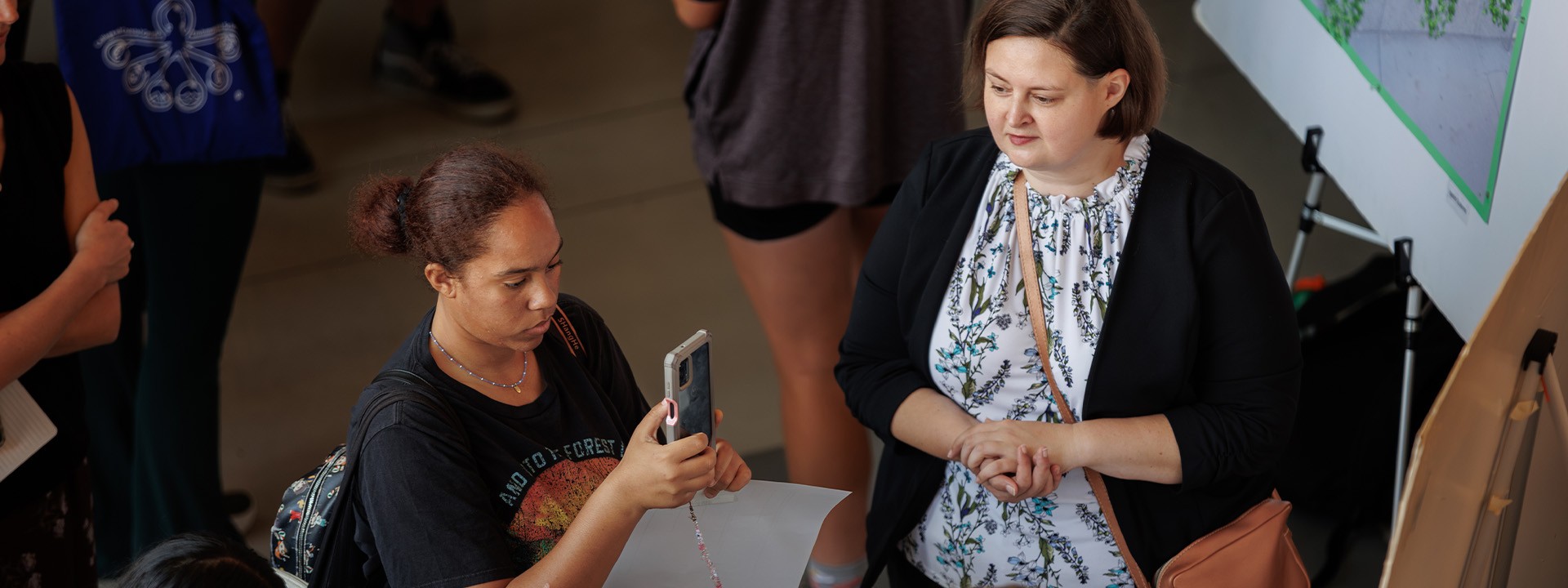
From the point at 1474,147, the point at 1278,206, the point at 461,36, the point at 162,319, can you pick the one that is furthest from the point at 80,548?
the point at 461,36

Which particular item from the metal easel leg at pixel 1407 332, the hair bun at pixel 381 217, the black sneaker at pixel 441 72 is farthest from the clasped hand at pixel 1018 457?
the black sneaker at pixel 441 72

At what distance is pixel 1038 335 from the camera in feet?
5.65

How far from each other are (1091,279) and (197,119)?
1.74 metres

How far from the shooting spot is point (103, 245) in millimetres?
2014

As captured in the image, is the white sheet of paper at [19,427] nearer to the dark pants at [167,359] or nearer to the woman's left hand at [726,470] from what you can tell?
the dark pants at [167,359]

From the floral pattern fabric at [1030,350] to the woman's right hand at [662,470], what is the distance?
490 mm

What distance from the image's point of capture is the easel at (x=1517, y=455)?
1.38 meters

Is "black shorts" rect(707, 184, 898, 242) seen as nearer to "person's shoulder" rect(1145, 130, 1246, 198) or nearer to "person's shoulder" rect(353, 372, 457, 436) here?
"person's shoulder" rect(1145, 130, 1246, 198)

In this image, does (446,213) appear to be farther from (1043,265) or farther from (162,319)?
(162,319)

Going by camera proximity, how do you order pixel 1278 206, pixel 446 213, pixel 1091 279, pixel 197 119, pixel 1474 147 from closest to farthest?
pixel 446 213 → pixel 1091 279 → pixel 1474 147 → pixel 197 119 → pixel 1278 206

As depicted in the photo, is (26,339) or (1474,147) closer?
(26,339)

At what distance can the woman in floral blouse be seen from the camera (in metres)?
1.62

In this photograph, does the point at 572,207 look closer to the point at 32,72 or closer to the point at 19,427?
the point at 32,72

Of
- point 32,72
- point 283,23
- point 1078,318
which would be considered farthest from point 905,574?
point 283,23
